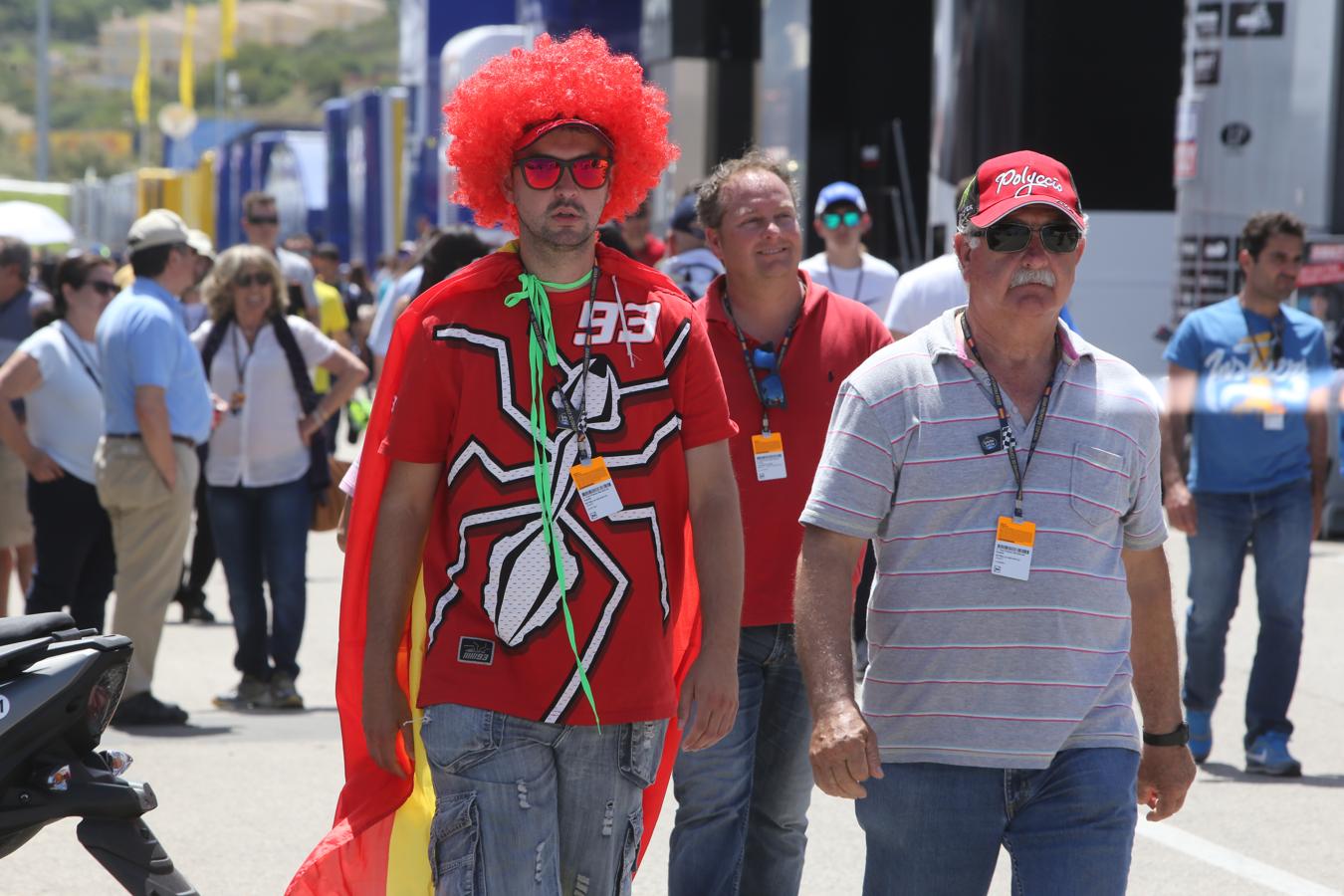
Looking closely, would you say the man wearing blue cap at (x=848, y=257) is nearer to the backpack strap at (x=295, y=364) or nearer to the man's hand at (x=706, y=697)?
the backpack strap at (x=295, y=364)

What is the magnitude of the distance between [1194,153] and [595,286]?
1106cm

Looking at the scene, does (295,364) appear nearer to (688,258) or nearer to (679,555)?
(688,258)

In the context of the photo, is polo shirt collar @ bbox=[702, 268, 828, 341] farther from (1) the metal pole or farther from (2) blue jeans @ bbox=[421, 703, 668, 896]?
(1) the metal pole

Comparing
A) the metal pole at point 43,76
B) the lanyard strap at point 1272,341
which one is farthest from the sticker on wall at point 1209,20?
the metal pole at point 43,76

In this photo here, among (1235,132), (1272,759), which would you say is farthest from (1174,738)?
(1235,132)

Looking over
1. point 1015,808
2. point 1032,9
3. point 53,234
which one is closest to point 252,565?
point 1015,808

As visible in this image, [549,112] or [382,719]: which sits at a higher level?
[549,112]

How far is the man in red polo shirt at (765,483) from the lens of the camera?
4.69m

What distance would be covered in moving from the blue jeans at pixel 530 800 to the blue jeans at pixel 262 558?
192 inches

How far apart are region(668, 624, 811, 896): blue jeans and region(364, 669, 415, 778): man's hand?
111 cm

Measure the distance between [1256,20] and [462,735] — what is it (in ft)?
38.2

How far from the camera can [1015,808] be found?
3.56 m

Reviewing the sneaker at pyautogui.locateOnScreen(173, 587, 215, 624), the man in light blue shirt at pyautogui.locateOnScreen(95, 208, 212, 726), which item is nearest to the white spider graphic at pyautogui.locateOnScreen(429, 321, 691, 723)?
the man in light blue shirt at pyautogui.locateOnScreen(95, 208, 212, 726)

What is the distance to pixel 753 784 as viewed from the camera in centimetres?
488
